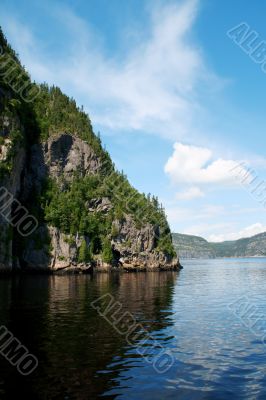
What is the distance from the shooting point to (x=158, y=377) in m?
18.0

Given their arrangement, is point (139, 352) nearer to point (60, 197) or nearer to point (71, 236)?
point (71, 236)

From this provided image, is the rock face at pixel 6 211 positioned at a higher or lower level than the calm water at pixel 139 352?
higher

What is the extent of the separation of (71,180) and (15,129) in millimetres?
50998

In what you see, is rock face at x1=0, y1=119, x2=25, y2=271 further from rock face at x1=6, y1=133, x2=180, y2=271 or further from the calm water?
the calm water

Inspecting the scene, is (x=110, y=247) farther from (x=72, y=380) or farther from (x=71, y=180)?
(x=72, y=380)

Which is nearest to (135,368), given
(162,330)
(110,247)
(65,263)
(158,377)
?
(158,377)

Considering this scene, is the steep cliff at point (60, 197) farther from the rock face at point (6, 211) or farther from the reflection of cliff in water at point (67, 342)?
the reflection of cliff in water at point (67, 342)

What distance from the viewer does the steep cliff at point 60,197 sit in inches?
3625

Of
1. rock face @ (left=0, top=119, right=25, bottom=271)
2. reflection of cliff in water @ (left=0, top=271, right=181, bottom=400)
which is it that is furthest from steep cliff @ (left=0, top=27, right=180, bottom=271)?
reflection of cliff in water @ (left=0, top=271, right=181, bottom=400)

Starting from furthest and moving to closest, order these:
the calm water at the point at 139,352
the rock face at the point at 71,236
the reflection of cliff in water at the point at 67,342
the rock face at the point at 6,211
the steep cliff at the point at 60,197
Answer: the rock face at the point at 71,236 < the steep cliff at the point at 60,197 < the rock face at the point at 6,211 < the reflection of cliff in water at the point at 67,342 < the calm water at the point at 139,352

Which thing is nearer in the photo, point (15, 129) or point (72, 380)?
point (72, 380)

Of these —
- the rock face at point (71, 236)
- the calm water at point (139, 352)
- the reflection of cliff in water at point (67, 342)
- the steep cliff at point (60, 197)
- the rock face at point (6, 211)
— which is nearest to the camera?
the calm water at point (139, 352)

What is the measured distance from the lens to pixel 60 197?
125812mm

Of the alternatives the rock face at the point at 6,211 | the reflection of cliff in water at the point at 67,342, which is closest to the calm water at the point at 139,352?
the reflection of cliff in water at the point at 67,342
